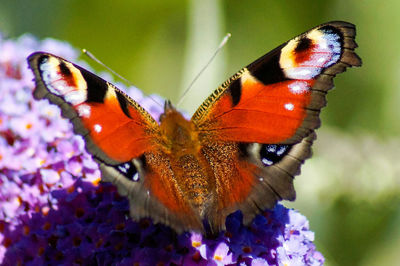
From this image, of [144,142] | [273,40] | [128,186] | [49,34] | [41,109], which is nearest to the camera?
[128,186]

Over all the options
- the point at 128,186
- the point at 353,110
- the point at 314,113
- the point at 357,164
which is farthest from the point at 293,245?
the point at 353,110

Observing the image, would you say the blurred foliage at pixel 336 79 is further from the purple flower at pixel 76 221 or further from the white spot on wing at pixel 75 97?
the white spot on wing at pixel 75 97

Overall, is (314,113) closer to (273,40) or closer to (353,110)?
(353,110)

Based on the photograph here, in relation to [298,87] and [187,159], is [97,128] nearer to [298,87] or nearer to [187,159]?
[187,159]

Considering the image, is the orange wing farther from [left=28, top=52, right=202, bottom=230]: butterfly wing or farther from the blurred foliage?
the blurred foliage

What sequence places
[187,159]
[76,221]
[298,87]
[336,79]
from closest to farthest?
[298,87] → [187,159] → [76,221] → [336,79]

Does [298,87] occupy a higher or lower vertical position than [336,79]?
higher

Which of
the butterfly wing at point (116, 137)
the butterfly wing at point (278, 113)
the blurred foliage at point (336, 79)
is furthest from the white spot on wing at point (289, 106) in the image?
the blurred foliage at point (336, 79)

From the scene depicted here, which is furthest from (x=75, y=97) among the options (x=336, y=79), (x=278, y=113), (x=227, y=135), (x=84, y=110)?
(x=336, y=79)
